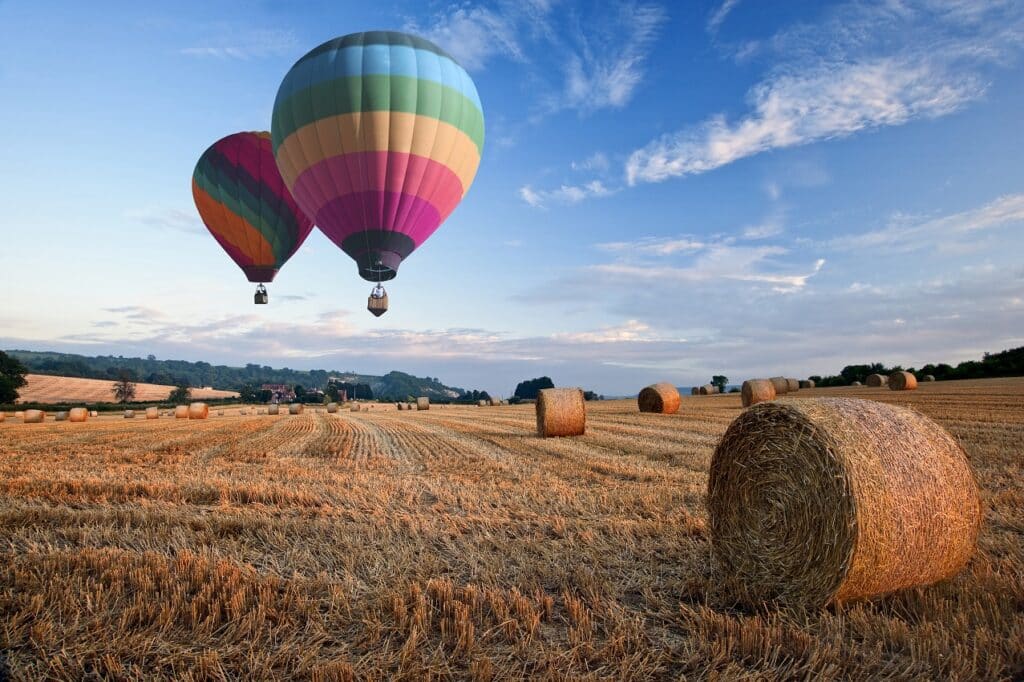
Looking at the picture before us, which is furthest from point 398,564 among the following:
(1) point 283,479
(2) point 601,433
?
(2) point 601,433

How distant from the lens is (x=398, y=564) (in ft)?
14.6

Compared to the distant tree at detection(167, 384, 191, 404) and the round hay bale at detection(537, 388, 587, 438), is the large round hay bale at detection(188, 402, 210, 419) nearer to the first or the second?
the round hay bale at detection(537, 388, 587, 438)

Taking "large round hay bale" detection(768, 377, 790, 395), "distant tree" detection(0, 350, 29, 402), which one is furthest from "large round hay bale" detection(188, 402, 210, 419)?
"distant tree" detection(0, 350, 29, 402)

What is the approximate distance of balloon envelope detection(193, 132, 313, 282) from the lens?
2692 cm

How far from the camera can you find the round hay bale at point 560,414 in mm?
14430

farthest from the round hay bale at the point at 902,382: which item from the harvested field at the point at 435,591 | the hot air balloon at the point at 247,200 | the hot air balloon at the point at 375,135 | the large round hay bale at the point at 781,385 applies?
the hot air balloon at the point at 247,200

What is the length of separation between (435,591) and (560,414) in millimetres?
10823

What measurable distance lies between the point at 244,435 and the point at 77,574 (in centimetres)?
1303

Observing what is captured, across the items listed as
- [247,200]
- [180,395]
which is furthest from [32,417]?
[180,395]

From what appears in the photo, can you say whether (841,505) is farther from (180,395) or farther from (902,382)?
(180,395)

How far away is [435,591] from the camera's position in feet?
12.6

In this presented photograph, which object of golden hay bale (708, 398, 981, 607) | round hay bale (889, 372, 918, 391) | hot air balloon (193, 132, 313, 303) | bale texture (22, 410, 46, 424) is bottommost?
bale texture (22, 410, 46, 424)

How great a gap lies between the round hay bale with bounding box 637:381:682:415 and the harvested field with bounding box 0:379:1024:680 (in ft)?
47.1

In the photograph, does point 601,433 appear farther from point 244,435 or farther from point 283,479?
point 244,435
